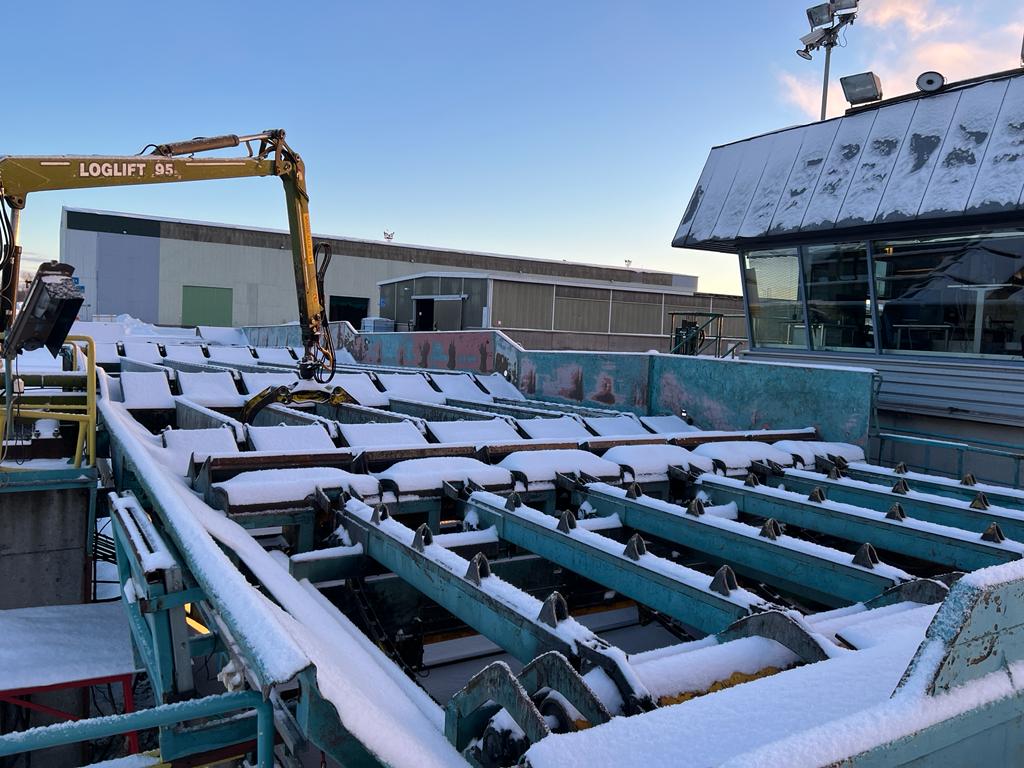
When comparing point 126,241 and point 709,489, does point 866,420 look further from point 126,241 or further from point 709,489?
point 126,241

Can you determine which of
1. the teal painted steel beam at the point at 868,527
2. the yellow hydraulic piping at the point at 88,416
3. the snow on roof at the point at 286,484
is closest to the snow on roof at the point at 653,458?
the teal painted steel beam at the point at 868,527

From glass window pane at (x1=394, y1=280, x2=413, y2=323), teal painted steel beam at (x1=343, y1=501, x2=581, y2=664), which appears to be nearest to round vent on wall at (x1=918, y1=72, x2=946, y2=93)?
teal painted steel beam at (x1=343, y1=501, x2=581, y2=664)

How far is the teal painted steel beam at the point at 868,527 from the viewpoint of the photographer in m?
3.72

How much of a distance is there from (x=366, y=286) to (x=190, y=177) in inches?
1433

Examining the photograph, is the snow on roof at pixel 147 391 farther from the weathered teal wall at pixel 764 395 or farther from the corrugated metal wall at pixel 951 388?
the corrugated metal wall at pixel 951 388

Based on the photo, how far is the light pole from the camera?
11695 mm

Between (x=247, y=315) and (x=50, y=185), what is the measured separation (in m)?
34.9

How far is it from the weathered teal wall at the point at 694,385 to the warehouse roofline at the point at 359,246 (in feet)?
97.1

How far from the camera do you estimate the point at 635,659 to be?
2.42 m

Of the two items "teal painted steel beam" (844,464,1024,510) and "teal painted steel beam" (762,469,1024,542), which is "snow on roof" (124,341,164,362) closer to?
"teal painted steel beam" (762,469,1024,542)

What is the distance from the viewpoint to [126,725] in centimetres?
175

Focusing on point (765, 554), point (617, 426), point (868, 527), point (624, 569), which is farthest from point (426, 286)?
point (624, 569)

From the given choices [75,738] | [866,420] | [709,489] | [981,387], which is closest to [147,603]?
[75,738]

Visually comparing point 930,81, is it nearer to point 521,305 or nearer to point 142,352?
point 142,352
